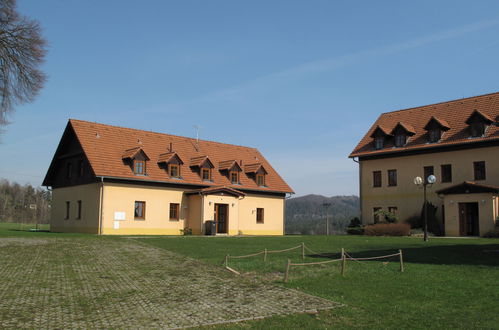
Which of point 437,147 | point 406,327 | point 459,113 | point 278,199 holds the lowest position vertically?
point 406,327

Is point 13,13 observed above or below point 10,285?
above

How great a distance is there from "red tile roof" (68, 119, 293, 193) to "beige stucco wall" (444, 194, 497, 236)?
541 inches

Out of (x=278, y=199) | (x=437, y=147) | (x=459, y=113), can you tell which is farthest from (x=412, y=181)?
(x=278, y=199)

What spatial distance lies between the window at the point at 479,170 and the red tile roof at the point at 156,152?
15.2m

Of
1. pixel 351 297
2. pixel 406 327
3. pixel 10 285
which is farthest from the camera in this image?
pixel 10 285

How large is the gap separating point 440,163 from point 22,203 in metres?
90.7

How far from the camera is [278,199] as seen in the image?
4256cm

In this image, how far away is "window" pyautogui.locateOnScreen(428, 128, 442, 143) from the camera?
36844 mm

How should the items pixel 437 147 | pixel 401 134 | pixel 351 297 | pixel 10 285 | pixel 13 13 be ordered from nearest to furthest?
pixel 351 297
pixel 10 285
pixel 13 13
pixel 437 147
pixel 401 134

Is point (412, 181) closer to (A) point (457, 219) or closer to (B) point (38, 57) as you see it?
(A) point (457, 219)

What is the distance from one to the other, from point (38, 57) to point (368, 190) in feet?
89.7

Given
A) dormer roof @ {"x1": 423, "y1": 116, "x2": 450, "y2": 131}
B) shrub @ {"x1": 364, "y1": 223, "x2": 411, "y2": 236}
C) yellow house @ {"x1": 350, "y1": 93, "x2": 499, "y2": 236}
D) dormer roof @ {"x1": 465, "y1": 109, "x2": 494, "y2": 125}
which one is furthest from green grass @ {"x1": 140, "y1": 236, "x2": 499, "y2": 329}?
dormer roof @ {"x1": 423, "y1": 116, "x2": 450, "y2": 131}

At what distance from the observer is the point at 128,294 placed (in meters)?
11.6

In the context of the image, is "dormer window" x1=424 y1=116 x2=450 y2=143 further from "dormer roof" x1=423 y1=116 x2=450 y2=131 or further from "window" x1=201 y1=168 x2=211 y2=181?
"window" x1=201 y1=168 x2=211 y2=181
